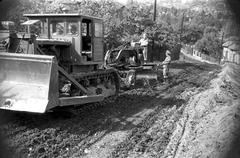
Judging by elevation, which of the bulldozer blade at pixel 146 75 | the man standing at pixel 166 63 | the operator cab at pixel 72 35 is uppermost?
A: the operator cab at pixel 72 35

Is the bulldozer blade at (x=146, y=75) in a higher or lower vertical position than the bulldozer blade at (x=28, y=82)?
lower

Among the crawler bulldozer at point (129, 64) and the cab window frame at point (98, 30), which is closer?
the cab window frame at point (98, 30)

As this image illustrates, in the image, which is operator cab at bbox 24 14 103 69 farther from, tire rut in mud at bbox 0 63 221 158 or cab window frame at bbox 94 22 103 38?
tire rut in mud at bbox 0 63 221 158

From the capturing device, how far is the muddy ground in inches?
225

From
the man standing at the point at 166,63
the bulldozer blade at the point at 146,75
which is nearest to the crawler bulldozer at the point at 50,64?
the bulldozer blade at the point at 146,75

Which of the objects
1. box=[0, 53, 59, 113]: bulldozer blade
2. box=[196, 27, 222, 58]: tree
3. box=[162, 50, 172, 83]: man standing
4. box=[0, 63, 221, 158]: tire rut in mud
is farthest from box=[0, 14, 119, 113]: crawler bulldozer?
box=[196, 27, 222, 58]: tree

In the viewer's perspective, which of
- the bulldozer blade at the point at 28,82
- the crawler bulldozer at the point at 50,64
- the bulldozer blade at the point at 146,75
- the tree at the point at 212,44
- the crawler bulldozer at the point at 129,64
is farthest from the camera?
the tree at the point at 212,44

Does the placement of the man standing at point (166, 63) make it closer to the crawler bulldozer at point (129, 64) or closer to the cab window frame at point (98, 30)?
the crawler bulldozer at point (129, 64)

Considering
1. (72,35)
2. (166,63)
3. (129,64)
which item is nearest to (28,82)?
(72,35)

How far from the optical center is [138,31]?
24.2 meters

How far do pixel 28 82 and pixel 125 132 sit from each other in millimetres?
2657

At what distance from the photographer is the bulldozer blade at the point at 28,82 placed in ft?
20.9

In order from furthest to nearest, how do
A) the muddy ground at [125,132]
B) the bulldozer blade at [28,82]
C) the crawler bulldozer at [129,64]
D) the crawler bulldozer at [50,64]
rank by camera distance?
1. the crawler bulldozer at [129,64]
2. the crawler bulldozer at [50,64]
3. the bulldozer blade at [28,82]
4. the muddy ground at [125,132]

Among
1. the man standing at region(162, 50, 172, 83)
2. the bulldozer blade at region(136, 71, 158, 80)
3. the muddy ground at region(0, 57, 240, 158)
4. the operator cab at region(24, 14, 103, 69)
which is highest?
the operator cab at region(24, 14, 103, 69)
